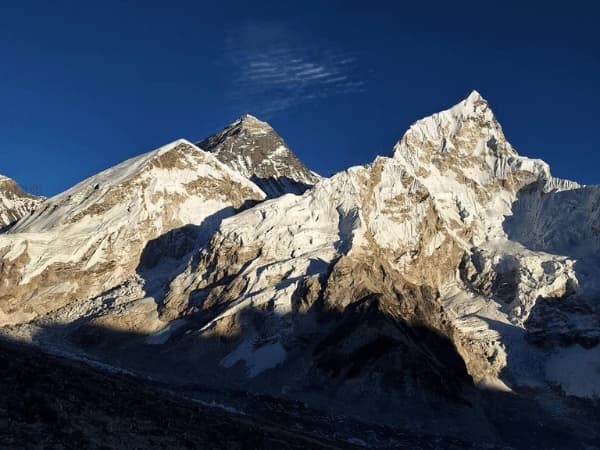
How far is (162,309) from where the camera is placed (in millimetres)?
91938

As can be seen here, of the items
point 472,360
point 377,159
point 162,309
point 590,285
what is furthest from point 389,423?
point 377,159

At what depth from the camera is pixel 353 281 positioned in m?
86.4

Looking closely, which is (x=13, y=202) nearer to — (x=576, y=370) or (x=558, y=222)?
(x=558, y=222)

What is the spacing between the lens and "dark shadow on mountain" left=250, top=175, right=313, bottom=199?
518ft

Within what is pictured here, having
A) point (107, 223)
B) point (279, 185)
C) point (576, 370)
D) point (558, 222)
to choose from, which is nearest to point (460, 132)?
point (558, 222)

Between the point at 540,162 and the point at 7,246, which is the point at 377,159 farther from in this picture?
the point at 7,246

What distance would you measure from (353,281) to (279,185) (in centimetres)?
7803

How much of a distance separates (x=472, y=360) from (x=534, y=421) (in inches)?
540

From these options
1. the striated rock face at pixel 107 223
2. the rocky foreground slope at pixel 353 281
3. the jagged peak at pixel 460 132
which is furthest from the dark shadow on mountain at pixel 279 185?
the jagged peak at pixel 460 132

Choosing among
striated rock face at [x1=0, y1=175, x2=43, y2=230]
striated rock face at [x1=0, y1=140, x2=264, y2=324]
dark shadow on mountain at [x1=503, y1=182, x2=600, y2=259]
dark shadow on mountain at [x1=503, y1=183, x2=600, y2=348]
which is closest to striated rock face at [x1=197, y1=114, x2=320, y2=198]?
striated rock face at [x1=0, y1=140, x2=264, y2=324]

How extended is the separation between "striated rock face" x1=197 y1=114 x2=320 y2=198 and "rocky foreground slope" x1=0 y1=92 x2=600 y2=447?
36.0 m

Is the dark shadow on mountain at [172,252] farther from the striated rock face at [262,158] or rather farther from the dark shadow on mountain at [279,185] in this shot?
the striated rock face at [262,158]

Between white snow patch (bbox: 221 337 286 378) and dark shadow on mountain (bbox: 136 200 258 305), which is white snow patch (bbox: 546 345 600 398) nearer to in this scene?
white snow patch (bbox: 221 337 286 378)

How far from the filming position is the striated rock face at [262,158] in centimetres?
16562
